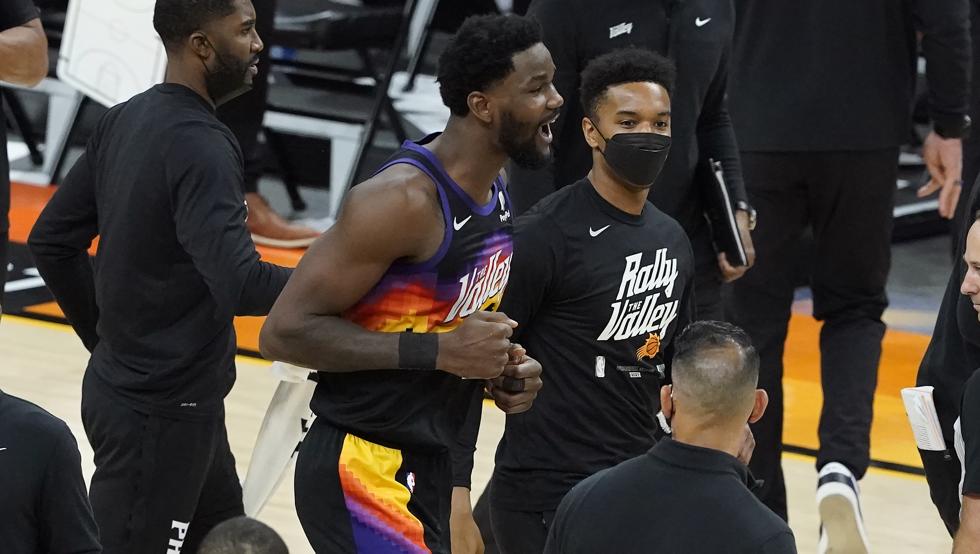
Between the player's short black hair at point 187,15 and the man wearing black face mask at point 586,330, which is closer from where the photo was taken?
the player's short black hair at point 187,15

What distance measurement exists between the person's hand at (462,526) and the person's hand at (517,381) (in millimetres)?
682

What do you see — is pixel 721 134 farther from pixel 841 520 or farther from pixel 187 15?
pixel 187 15

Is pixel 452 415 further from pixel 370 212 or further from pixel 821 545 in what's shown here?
pixel 821 545

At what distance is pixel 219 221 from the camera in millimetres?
3576

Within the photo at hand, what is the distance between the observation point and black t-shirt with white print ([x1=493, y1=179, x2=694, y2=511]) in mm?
3895

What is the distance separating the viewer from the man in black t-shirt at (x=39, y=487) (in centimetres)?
278

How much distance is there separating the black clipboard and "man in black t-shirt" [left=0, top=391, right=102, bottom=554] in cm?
251

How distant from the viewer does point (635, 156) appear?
4051 mm

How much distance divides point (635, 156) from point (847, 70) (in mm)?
1566

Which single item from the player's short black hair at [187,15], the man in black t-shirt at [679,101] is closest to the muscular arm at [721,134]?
the man in black t-shirt at [679,101]

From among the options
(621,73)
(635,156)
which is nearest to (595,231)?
(635,156)

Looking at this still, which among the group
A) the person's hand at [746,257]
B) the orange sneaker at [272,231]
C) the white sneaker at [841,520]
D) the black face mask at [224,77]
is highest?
the black face mask at [224,77]

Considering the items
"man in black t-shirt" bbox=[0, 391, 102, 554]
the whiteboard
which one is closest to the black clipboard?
the whiteboard

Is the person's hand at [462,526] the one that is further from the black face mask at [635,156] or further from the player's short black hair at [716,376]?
the player's short black hair at [716,376]
